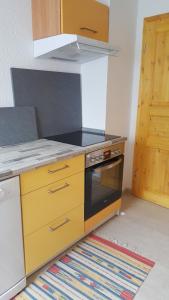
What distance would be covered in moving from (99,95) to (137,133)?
0.74 m

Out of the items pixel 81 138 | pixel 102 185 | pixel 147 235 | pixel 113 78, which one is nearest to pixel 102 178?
pixel 102 185

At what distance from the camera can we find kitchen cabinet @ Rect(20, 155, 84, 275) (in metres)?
1.38

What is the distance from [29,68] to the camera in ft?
6.23

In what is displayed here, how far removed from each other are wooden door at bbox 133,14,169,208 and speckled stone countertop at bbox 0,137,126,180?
2.80 feet

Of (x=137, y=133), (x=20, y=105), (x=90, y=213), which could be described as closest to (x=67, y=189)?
(x=90, y=213)

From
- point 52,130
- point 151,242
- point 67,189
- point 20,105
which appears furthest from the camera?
point 52,130

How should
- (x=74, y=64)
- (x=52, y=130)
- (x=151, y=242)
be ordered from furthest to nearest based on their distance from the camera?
(x=74, y=64) → (x=52, y=130) → (x=151, y=242)

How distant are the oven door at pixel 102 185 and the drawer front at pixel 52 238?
0.13 meters

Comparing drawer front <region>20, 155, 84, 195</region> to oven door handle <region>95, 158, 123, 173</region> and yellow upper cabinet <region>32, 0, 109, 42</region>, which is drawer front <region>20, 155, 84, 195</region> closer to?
oven door handle <region>95, 158, 123, 173</region>

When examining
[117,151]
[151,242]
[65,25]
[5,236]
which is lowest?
[151,242]

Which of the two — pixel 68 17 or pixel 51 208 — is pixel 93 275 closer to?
pixel 51 208

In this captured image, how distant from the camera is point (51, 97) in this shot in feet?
6.91

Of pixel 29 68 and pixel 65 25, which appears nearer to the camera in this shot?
pixel 65 25

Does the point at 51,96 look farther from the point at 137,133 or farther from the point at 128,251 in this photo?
the point at 128,251
